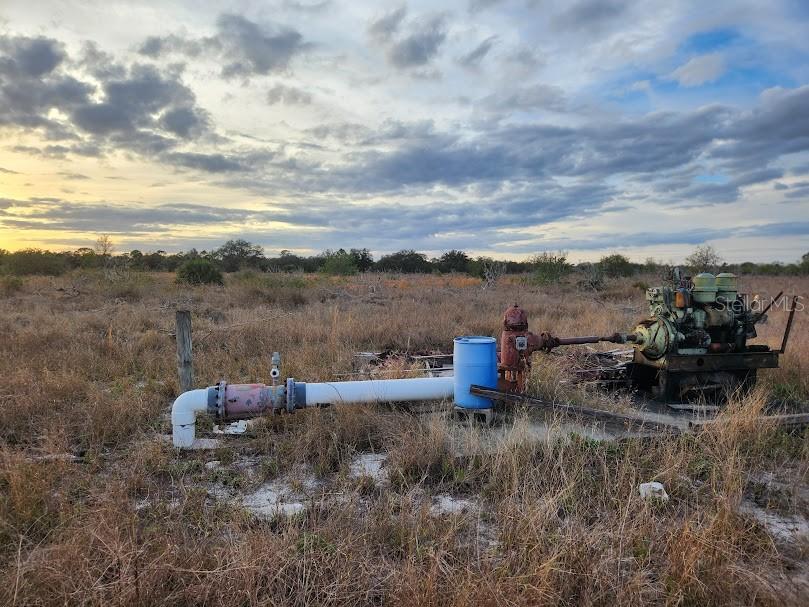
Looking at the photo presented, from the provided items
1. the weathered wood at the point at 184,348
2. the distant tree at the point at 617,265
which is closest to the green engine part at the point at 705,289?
the weathered wood at the point at 184,348

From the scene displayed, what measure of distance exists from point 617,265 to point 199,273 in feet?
91.9

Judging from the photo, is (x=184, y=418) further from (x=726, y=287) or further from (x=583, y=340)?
(x=726, y=287)

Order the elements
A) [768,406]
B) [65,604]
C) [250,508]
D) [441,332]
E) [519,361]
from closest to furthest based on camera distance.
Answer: [65,604]
[250,508]
[519,361]
[768,406]
[441,332]

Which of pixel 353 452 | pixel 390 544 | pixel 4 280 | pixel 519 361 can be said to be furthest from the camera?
pixel 4 280

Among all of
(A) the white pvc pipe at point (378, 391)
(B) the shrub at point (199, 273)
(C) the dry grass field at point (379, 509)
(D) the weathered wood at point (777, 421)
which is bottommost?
(C) the dry grass field at point (379, 509)

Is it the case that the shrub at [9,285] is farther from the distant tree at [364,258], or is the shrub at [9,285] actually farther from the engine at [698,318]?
the distant tree at [364,258]

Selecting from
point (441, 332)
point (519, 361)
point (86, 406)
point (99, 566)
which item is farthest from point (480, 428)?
point (441, 332)

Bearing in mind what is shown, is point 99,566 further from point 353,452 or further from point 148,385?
point 148,385

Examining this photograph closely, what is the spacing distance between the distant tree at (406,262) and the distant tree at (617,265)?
1685 cm

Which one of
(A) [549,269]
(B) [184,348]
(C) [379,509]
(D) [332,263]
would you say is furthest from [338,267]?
(C) [379,509]

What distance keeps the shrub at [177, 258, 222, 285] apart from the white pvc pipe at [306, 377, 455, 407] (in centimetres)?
1896

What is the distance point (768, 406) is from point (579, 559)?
4618mm

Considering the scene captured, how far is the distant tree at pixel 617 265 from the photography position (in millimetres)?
35875

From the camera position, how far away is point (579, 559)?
2.81 m
